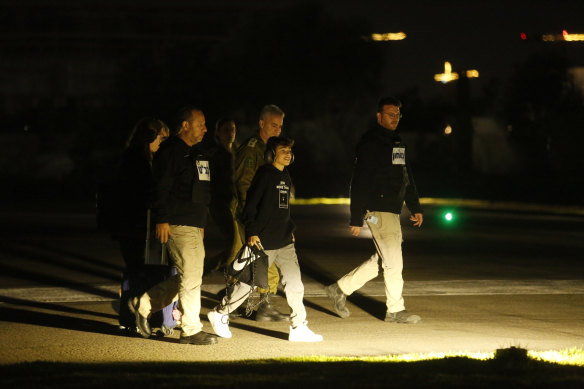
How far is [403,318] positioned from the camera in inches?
384

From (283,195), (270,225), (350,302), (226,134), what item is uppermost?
(226,134)

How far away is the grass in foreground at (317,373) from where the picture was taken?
6.13 m

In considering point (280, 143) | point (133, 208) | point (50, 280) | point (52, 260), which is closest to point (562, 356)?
point (280, 143)

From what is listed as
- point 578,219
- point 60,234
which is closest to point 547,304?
point 60,234

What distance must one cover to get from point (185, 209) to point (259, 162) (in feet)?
6.19

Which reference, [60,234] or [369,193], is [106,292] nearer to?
[369,193]

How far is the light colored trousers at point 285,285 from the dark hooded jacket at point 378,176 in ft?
3.48

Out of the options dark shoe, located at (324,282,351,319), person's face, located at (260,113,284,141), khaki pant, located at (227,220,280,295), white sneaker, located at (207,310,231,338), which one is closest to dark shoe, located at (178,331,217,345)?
white sneaker, located at (207,310,231,338)

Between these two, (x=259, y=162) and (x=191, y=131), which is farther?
(x=259, y=162)

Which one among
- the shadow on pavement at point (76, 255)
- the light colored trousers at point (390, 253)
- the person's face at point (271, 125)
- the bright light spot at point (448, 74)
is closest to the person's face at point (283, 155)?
the person's face at point (271, 125)

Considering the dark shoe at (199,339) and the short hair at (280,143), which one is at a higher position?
the short hair at (280,143)

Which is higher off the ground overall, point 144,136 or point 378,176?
point 144,136

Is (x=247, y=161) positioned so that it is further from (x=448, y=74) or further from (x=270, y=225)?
(x=448, y=74)

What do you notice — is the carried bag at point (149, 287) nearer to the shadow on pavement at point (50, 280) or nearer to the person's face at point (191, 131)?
the person's face at point (191, 131)
